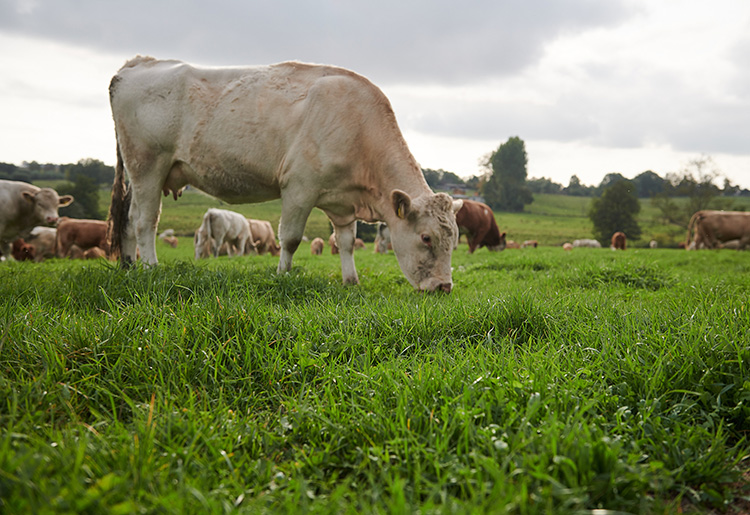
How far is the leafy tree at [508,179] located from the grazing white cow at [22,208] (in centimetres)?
8964

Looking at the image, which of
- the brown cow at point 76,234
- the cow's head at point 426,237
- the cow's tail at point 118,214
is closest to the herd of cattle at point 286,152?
the cow's head at point 426,237

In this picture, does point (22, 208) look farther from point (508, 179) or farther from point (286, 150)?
point (508, 179)

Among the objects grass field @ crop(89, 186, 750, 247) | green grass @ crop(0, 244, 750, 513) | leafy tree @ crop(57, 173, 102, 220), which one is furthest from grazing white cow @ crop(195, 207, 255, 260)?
leafy tree @ crop(57, 173, 102, 220)

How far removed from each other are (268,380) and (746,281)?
6598mm

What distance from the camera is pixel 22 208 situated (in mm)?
11859

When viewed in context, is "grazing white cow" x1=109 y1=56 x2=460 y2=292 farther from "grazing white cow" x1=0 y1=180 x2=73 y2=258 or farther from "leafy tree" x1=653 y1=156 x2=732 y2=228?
"leafy tree" x1=653 y1=156 x2=732 y2=228

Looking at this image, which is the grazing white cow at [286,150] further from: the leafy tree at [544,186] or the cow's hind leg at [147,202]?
the leafy tree at [544,186]

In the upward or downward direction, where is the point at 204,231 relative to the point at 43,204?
downward

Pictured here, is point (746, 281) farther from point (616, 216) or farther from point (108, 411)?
point (616, 216)

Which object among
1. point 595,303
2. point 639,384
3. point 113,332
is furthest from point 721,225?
point 113,332

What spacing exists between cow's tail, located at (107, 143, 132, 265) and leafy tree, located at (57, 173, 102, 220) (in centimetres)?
4398

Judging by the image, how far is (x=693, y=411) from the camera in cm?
212

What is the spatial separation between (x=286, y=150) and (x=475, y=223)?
47.9 feet

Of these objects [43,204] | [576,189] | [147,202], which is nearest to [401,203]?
[147,202]
